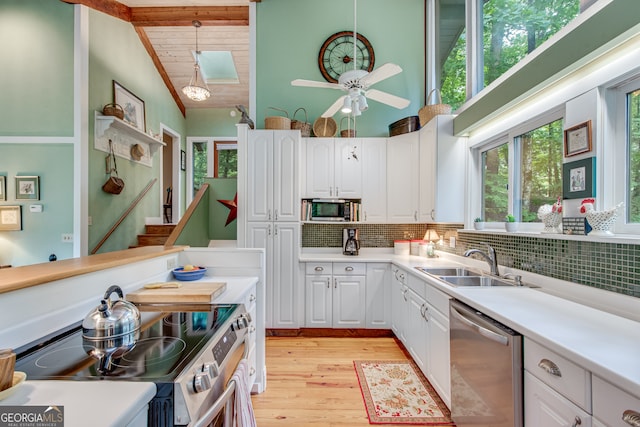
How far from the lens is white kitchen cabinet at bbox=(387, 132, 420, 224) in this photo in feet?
11.4

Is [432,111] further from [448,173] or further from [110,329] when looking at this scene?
[110,329]

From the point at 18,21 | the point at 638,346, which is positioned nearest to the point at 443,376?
the point at 638,346

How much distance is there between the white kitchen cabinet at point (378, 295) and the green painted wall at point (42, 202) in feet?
12.9

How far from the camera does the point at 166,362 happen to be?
933 millimetres

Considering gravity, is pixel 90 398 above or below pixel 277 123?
below

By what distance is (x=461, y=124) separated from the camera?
2861 millimetres

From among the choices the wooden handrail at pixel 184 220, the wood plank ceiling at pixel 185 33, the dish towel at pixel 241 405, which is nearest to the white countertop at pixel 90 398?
the dish towel at pixel 241 405

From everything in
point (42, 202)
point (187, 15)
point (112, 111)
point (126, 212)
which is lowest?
point (126, 212)

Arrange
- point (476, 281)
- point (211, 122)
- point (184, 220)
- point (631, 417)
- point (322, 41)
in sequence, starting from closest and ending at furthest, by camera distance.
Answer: point (631, 417), point (476, 281), point (184, 220), point (322, 41), point (211, 122)

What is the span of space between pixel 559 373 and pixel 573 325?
283mm

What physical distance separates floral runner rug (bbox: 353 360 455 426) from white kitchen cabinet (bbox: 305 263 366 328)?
0.63m

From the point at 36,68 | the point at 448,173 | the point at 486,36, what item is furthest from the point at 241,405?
the point at 36,68

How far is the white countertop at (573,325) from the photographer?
2.98 ft

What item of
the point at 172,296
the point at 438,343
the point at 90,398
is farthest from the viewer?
the point at 438,343
